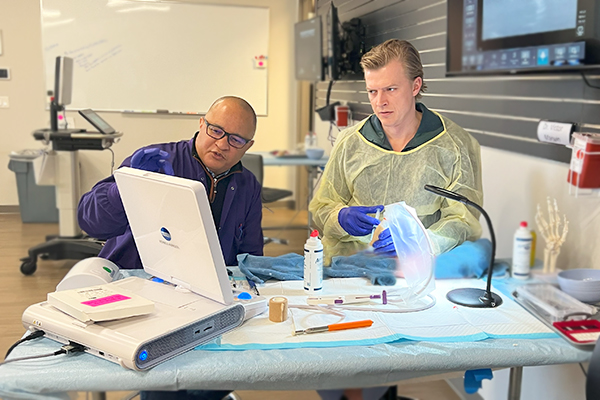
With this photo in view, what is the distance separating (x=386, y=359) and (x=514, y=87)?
0.86 m

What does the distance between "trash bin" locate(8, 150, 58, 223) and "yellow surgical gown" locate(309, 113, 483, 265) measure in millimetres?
771

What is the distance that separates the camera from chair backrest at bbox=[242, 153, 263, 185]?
1546 mm

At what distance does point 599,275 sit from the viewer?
1303 mm

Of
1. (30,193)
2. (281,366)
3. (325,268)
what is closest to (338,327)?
(281,366)

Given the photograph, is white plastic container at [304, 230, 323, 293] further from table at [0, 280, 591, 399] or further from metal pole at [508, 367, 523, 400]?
metal pole at [508, 367, 523, 400]

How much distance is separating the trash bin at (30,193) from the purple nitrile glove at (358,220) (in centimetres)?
82

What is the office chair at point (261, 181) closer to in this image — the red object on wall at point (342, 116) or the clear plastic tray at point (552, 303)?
the red object on wall at point (342, 116)

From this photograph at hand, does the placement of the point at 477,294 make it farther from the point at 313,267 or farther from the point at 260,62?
the point at 260,62

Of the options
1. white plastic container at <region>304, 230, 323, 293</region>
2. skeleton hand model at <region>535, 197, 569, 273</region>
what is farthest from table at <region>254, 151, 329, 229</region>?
skeleton hand model at <region>535, 197, 569, 273</region>

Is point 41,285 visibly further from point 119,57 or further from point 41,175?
point 119,57

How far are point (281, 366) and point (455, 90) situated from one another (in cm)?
99

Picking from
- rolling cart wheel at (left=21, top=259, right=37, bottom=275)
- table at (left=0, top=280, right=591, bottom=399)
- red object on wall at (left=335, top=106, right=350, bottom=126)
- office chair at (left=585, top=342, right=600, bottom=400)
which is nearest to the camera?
table at (left=0, top=280, right=591, bottom=399)

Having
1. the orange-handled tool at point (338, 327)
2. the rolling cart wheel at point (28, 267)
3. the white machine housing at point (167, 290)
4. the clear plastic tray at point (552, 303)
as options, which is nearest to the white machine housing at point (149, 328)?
the white machine housing at point (167, 290)

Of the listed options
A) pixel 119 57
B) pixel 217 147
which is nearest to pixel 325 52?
pixel 217 147
